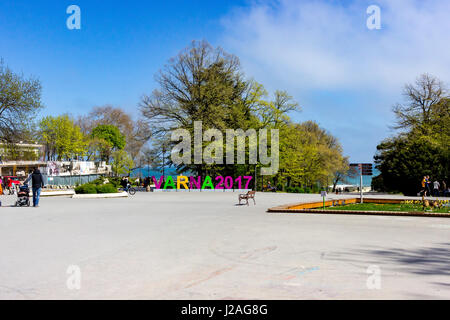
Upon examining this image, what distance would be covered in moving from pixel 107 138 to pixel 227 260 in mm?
74534

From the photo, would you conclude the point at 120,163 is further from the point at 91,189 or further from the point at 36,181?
the point at 36,181

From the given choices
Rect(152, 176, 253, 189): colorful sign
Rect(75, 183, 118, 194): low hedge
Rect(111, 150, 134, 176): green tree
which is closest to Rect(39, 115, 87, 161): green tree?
Rect(111, 150, 134, 176): green tree

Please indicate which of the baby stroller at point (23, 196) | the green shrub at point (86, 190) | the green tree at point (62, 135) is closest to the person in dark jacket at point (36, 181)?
the baby stroller at point (23, 196)

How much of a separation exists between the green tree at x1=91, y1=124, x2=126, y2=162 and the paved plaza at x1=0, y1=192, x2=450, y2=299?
219 ft

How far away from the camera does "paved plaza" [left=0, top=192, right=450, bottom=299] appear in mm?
5484

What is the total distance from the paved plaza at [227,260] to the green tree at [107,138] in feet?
219

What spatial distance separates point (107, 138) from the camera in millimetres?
78562

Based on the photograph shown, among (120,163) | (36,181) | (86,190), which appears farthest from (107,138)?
(36,181)

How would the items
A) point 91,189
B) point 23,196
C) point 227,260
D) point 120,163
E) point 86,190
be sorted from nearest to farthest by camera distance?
point 227,260 < point 23,196 < point 86,190 < point 91,189 < point 120,163

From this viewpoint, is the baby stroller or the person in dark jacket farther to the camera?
the baby stroller

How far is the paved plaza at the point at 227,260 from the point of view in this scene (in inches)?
216

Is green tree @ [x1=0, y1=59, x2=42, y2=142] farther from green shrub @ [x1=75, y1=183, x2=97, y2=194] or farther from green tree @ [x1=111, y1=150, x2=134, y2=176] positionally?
green tree @ [x1=111, y1=150, x2=134, y2=176]

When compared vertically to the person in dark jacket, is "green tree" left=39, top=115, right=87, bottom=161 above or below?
above
